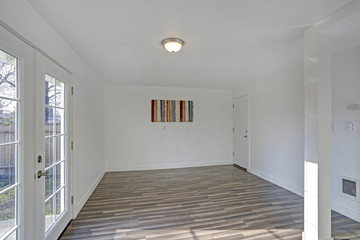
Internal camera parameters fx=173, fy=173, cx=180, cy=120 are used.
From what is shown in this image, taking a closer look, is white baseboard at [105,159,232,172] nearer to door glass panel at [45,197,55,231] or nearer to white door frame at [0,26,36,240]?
door glass panel at [45,197,55,231]

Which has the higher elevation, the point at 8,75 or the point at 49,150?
the point at 8,75

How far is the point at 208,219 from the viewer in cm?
239

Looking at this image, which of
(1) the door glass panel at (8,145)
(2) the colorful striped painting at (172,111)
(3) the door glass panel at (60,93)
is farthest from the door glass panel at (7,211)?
(2) the colorful striped painting at (172,111)

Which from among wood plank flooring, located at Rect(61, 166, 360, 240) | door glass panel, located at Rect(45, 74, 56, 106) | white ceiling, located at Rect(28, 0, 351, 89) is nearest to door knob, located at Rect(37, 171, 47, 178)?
door glass panel, located at Rect(45, 74, 56, 106)

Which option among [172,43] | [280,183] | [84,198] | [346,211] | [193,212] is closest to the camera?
[172,43]

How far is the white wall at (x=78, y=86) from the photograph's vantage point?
1322 millimetres

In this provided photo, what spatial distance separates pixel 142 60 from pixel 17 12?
1.63m

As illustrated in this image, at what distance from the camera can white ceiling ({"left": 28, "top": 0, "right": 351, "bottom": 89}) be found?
58.5 inches

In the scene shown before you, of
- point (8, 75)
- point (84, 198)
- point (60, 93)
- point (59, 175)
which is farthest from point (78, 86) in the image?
point (84, 198)

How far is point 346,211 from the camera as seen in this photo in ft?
8.07

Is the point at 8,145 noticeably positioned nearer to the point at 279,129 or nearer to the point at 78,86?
the point at 78,86

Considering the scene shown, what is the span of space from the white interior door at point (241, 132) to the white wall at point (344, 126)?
81.5 inches

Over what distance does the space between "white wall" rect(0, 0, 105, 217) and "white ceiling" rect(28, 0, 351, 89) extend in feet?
0.37

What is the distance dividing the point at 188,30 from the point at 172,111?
319cm
